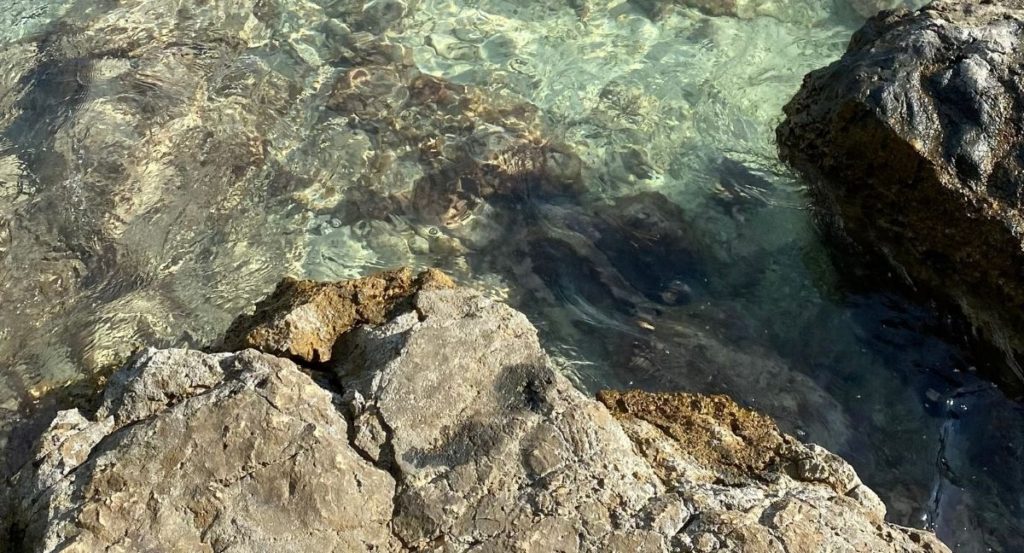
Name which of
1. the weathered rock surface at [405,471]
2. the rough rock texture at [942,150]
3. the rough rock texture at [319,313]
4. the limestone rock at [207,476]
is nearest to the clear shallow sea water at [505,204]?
the rough rock texture at [942,150]

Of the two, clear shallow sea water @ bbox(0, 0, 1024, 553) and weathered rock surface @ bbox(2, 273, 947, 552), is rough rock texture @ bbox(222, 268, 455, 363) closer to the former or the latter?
weathered rock surface @ bbox(2, 273, 947, 552)

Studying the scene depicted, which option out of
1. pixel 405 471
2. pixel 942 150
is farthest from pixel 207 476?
pixel 942 150

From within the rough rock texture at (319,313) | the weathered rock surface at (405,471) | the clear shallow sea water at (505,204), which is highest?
the weathered rock surface at (405,471)

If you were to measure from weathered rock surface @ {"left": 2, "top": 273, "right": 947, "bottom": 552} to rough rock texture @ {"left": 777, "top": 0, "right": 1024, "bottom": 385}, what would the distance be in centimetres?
170

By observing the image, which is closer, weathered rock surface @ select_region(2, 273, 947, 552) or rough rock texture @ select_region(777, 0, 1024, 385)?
weathered rock surface @ select_region(2, 273, 947, 552)

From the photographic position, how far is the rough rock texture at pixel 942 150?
12.7 feet

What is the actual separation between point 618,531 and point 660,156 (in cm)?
344

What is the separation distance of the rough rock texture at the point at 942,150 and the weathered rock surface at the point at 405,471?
170 cm

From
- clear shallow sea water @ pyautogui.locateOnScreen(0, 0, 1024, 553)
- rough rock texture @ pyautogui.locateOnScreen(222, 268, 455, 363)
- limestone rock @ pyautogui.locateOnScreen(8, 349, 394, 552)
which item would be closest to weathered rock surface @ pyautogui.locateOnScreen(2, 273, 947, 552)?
limestone rock @ pyautogui.locateOnScreen(8, 349, 394, 552)

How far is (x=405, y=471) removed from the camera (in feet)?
8.05

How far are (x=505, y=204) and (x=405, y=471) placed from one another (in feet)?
9.48

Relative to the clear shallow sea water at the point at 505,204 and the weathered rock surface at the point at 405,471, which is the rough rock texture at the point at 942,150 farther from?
the weathered rock surface at the point at 405,471

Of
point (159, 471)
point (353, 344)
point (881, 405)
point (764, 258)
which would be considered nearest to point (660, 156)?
point (764, 258)

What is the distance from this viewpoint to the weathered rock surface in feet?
7.63
